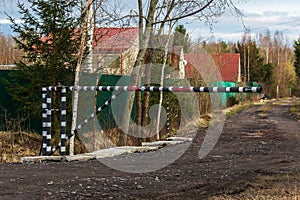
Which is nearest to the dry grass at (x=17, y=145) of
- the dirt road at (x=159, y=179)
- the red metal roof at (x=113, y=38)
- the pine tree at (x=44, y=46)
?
the pine tree at (x=44, y=46)

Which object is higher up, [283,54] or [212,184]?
[283,54]

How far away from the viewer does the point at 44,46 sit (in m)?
13.6

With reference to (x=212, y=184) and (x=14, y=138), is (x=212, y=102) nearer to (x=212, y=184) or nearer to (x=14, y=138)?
(x=14, y=138)

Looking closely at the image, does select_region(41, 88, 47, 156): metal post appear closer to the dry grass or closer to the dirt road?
the dry grass

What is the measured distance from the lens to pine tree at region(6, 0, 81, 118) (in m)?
13.5

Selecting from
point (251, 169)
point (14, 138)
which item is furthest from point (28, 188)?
point (14, 138)

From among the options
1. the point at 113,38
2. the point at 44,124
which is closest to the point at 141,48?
the point at 113,38

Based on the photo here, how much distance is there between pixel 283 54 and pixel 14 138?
3991 inches

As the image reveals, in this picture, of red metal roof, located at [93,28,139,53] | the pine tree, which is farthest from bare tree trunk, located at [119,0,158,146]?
the pine tree

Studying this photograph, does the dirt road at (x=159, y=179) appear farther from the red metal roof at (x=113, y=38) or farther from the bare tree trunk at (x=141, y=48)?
the bare tree trunk at (x=141, y=48)

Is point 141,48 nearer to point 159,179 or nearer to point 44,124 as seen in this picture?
point 44,124

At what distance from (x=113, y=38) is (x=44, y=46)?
7.59ft

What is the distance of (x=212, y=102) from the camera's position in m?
29.5

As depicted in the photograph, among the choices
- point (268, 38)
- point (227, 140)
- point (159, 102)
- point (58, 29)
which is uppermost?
point (268, 38)
